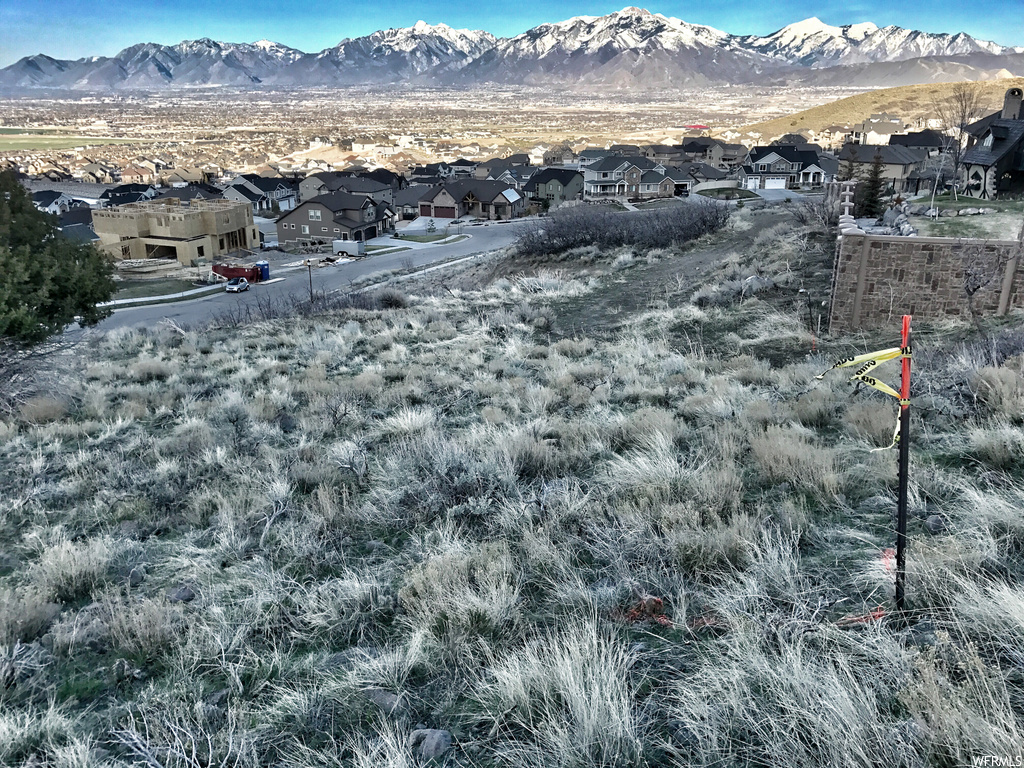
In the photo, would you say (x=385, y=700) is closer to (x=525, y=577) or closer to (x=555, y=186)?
(x=525, y=577)

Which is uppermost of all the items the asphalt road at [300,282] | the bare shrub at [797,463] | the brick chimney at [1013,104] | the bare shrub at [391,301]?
the brick chimney at [1013,104]

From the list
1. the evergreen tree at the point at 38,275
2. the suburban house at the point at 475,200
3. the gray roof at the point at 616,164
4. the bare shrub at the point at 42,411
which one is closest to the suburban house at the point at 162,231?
the suburban house at the point at 475,200

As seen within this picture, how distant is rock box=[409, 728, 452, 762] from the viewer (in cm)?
335

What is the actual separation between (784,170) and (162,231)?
221 feet

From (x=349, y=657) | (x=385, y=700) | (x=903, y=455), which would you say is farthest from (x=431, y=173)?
(x=385, y=700)

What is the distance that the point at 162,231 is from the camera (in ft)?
191

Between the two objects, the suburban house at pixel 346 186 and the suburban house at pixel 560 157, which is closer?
the suburban house at pixel 346 186

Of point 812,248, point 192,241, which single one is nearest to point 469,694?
point 812,248

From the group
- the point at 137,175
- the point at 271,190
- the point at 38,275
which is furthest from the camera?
the point at 137,175

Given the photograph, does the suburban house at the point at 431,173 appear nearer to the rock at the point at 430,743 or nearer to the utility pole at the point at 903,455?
the utility pole at the point at 903,455

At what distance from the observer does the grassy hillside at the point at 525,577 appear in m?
3.36

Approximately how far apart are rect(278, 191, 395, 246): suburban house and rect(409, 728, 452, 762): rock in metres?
68.0

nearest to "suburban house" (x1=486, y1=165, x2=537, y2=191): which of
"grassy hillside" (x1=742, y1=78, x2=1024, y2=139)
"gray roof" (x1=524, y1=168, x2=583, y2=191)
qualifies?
"gray roof" (x1=524, y1=168, x2=583, y2=191)

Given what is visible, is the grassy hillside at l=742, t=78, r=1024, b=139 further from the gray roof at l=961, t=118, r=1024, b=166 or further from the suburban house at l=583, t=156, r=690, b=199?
the gray roof at l=961, t=118, r=1024, b=166
